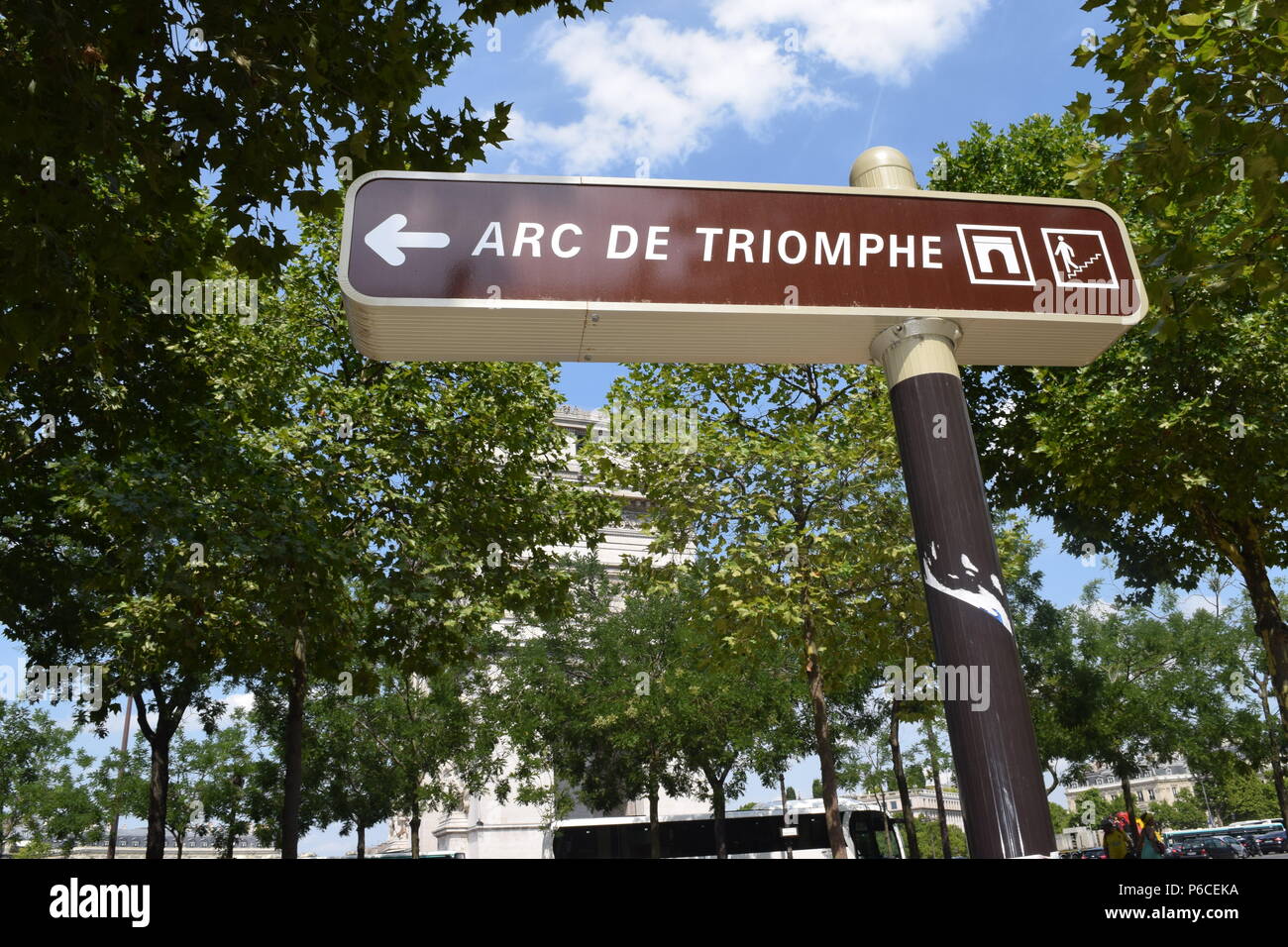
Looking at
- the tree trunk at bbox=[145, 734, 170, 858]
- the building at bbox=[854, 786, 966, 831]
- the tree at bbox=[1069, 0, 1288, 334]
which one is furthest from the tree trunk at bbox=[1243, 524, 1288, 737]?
the tree trunk at bbox=[145, 734, 170, 858]

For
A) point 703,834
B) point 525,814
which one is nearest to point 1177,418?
point 703,834

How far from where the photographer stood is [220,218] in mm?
8336

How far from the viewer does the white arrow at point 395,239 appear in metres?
2.90

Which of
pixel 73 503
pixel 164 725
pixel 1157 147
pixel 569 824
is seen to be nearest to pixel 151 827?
pixel 164 725

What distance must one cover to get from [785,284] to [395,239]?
48.1 inches

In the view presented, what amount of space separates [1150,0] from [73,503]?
58.4 ft

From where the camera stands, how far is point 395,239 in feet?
9.55

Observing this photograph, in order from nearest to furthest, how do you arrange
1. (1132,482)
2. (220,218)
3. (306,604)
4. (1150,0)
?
(1150,0), (220,218), (306,604), (1132,482)

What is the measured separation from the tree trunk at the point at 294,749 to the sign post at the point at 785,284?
52.7 ft

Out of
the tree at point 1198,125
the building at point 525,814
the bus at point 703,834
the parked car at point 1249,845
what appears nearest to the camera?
the tree at point 1198,125

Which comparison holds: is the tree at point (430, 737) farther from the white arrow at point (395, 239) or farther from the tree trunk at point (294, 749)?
the white arrow at point (395, 239)

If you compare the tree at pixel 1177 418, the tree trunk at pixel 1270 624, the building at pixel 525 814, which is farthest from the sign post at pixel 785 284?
the building at pixel 525 814

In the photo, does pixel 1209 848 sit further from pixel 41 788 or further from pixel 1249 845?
pixel 41 788
